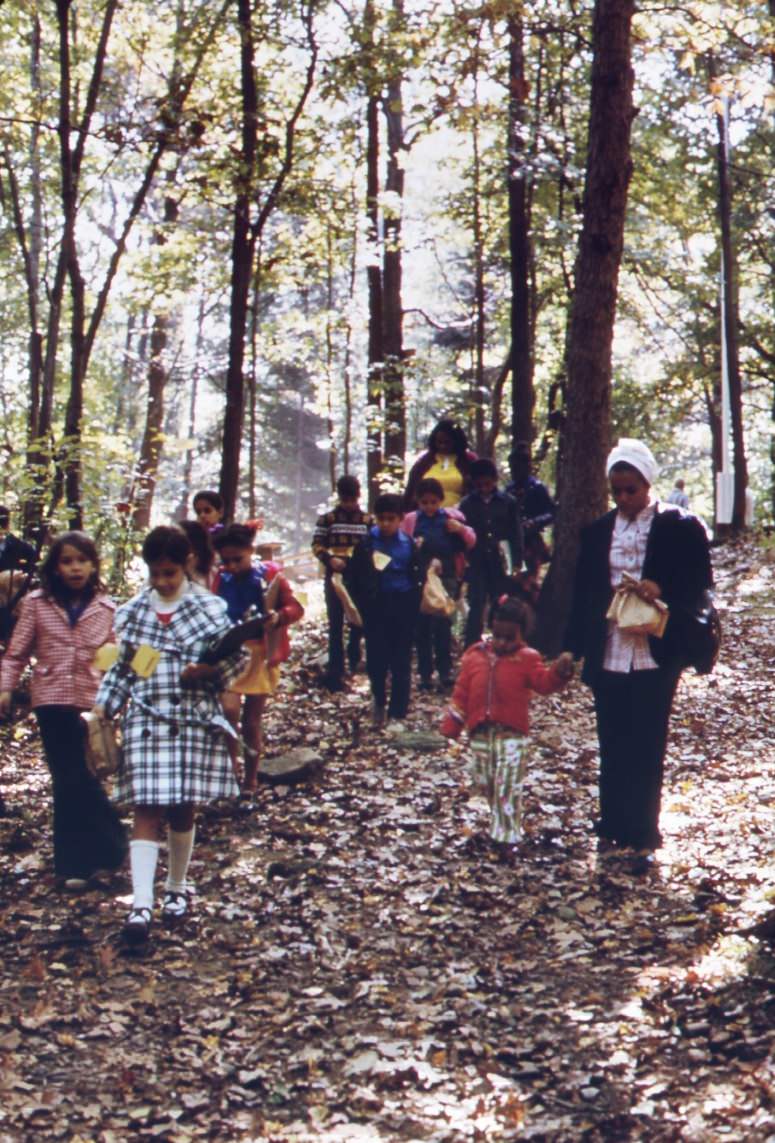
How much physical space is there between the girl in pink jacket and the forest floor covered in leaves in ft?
2.50

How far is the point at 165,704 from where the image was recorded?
20.7ft

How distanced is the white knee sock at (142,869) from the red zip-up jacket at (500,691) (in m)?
1.94

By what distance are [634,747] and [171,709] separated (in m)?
2.67

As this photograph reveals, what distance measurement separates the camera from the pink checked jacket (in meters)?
6.86

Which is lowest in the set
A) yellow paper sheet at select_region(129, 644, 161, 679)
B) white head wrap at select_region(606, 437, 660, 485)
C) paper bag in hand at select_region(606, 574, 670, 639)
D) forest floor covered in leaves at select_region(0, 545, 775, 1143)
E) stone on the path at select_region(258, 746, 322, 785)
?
forest floor covered in leaves at select_region(0, 545, 775, 1143)

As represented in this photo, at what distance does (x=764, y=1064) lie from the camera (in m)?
4.51

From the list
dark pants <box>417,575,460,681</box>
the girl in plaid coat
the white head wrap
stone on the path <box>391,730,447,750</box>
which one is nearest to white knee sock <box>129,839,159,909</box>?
the girl in plaid coat

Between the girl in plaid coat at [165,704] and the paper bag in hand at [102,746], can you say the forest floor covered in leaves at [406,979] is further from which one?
the paper bag in hand at [102,746]

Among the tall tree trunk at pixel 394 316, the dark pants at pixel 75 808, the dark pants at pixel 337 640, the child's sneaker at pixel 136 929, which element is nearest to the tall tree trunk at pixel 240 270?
the dark pants at pixel 337 640

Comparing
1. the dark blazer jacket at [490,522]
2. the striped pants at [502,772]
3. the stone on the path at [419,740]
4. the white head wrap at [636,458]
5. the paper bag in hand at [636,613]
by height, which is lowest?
the stone on the path at [419,740]

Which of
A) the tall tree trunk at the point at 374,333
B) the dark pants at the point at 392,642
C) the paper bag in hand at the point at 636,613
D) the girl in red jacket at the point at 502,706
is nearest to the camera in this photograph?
the paper bag in hand at the point at 636,613

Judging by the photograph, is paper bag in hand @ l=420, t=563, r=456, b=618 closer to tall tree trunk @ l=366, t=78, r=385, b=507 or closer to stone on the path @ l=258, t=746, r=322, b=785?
stone on the path @ l=258, t=746, r=322, b=785

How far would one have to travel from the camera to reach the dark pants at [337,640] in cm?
1184

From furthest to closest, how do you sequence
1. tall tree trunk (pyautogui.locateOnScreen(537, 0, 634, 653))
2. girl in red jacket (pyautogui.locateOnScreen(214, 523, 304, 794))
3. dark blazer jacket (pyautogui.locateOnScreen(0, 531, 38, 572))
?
1. tall tree trunk (pyautogui.locateOnScreen(537, 0, 634, 653))
2. dark blazer jacket (pyautogui.locateOnScreen(0, 531, 38, 572))
3. girl in red jacket (pyautogui.locateOnScreen(214, 523, 304, 794))
